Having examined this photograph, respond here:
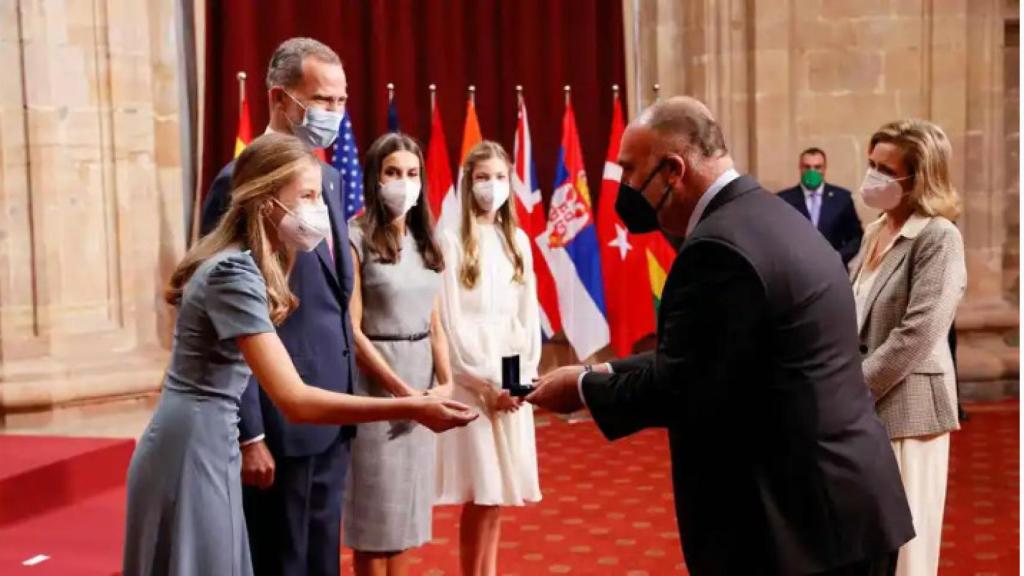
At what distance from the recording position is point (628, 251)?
8.34m

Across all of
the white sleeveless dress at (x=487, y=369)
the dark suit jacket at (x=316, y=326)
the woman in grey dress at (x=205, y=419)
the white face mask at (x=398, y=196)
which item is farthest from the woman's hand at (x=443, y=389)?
the woman in grey dress at (x=205, y=419)

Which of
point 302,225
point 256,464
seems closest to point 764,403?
point 302,225

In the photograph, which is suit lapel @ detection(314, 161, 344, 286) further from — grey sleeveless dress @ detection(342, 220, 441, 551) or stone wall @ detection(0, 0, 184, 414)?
stone wall @ detection(0, 0, 184, 414)

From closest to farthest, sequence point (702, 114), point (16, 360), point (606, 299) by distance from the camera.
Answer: point (702, 114) → point (16, 360) → point (606, 299)

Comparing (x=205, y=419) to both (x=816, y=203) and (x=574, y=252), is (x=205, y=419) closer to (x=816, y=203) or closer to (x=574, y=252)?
(x=574, y=252)

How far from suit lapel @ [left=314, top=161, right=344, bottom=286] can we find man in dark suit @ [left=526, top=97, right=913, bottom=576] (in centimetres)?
110

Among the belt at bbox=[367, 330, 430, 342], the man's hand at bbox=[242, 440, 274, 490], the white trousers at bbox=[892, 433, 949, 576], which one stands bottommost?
the white trousers at bbox=[892, 433, 949, 576]

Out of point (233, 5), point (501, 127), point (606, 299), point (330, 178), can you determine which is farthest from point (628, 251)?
point (330, 178)

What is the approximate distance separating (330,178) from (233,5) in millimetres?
4891

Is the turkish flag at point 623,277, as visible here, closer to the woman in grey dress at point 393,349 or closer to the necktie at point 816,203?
the necktie at point 816,203

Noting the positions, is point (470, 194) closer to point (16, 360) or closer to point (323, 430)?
point (323, 430)

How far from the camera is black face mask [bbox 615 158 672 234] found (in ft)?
8.17

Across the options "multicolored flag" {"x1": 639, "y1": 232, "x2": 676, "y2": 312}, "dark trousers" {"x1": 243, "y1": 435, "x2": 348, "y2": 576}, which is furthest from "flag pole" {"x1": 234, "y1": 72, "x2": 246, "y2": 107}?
"dark trousers" {"x1": 243, "y1": 435, "x2": 348, "y2": 576}

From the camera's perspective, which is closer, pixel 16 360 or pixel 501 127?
pixel 16 360
